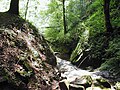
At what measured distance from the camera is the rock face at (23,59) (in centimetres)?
605

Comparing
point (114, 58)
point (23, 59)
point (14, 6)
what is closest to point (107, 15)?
point (114, 58)

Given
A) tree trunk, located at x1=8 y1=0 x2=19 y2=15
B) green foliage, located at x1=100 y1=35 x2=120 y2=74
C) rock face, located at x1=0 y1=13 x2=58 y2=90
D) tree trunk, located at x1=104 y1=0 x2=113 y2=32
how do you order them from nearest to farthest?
rock face, located at x1=0 y1=13 x2=58 y2=90 → green foliage, located at x1=100 y1=35 x2=120 y2=74 → tree trunk, located at x1=8 y1=0 x2=19 y2=15 → tree trunk, located at x1=104 y1=0 x2=113 y2=32

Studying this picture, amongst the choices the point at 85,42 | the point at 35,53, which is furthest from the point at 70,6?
the point at 35,53

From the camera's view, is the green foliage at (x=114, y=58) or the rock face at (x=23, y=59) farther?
the green foliage at (x=114, y=58)

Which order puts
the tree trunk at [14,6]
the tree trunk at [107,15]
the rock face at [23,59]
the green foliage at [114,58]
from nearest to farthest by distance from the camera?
the rock face at [23,59] < the green foliage at [114,58] < the tree trunk at [14,6] < the tree trunk at [107,15]

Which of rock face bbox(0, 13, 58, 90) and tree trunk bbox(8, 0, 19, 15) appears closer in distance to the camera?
rock face bbox(0, 13, 58, 90)

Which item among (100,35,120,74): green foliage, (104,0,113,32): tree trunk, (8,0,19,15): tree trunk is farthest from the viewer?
(104,0,113,32): tree trunk

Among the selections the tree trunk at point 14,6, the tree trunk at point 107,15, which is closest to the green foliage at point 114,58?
the tree trunk at point 107,15

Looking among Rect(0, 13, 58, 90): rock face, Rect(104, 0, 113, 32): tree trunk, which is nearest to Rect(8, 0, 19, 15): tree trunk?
Rect(0, 13, 58, 90): rock face

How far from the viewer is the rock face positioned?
6051mm

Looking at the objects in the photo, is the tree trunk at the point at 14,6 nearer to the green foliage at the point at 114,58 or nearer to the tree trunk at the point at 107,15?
the green foliage at the point at 114,58

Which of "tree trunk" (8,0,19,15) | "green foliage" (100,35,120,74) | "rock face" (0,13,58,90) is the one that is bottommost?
"green foliage" (100,35,120,74)

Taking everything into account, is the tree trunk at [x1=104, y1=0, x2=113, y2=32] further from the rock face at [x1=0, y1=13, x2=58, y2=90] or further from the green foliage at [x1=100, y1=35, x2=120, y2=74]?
the rock face at [x1=0, y1=13, x2=58, y2=90]

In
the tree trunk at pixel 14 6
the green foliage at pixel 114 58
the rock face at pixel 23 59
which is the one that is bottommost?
the green foliage at pixel 114 58
